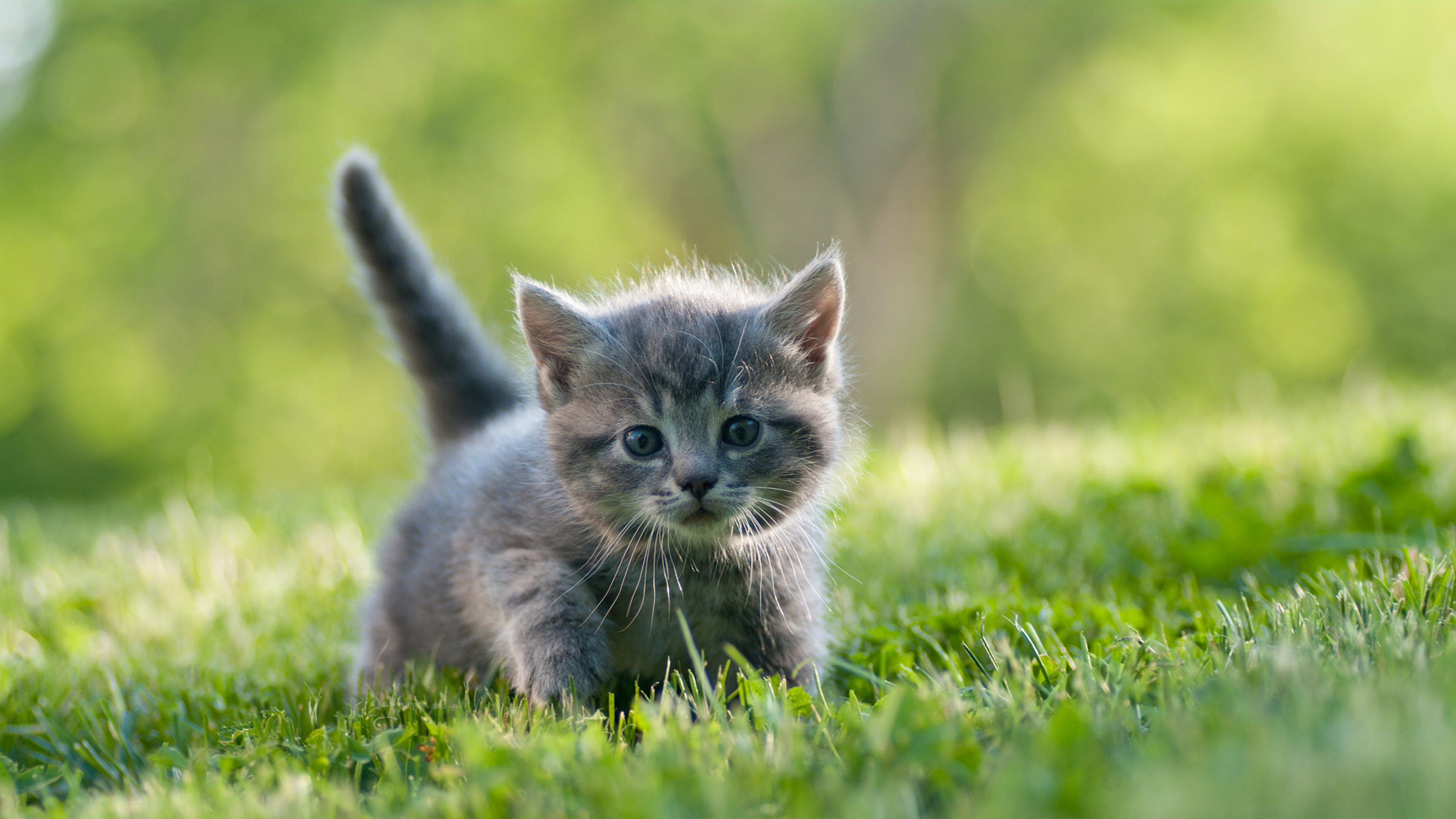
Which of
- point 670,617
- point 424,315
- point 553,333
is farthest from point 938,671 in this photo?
point 424,315

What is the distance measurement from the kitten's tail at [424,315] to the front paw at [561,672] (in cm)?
104

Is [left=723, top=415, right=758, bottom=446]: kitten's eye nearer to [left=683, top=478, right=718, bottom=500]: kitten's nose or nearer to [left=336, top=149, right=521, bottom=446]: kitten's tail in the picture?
[left=683, top=478, right=718, bottom=500]: kitten's nose

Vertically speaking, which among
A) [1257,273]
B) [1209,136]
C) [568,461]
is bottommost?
[1257,273]

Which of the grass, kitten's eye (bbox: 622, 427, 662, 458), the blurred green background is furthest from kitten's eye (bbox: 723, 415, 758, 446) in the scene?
the blurred green background

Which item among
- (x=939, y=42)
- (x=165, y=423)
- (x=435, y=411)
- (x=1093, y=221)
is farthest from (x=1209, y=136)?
(x=165, y=423)

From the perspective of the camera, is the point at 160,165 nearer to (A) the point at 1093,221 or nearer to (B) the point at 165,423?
(B) the point at 165,423

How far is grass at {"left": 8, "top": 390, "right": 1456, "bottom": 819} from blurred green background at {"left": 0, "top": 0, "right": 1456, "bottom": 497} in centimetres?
851

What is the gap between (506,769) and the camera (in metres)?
1.55

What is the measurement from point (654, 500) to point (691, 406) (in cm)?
24

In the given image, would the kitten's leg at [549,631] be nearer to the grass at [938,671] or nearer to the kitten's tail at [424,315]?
the grass at [938,671]

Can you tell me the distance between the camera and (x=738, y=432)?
2410 millimetres

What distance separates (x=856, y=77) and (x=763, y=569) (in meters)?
12.3

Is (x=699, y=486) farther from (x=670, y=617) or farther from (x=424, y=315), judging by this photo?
(x=424, y=315)

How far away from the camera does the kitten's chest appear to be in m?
2.41
